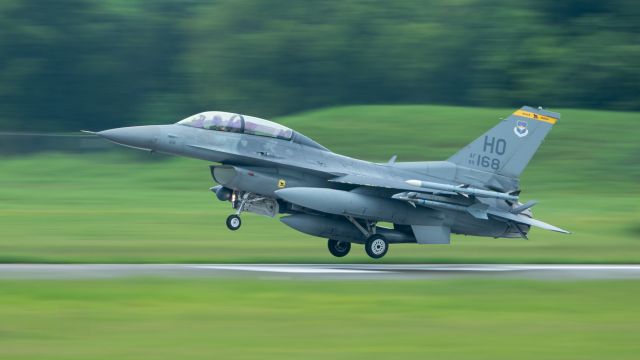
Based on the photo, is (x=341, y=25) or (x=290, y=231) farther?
(x=341, y=25)

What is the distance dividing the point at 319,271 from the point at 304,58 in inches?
1826

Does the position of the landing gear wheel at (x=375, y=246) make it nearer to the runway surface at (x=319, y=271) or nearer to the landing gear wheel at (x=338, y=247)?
the runway surface at (x=319, y=271)

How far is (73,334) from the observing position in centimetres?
1406

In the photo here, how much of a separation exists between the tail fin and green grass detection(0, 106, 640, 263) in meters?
2.44

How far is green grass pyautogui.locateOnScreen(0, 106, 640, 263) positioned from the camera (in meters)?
25.7

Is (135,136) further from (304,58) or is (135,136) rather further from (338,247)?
(304,58)

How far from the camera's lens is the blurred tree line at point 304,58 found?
60.9 metres

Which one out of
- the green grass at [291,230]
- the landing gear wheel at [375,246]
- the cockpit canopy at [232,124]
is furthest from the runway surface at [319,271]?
the cockpit canopy at [232,124]

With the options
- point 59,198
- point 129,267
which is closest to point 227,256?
point 129,267

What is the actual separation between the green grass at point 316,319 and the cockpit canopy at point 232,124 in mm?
5049

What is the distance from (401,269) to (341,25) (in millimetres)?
46889

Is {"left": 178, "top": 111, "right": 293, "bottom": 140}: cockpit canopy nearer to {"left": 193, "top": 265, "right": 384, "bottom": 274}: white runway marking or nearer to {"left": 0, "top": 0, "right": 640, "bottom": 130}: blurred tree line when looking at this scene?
{"left": 193, "top": 265, "right": 384, "bottom": 274}: white runway marking

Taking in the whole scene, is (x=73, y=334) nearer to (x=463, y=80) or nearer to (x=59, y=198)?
(x=59, y=198)

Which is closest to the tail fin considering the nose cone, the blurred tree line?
the nose cone
